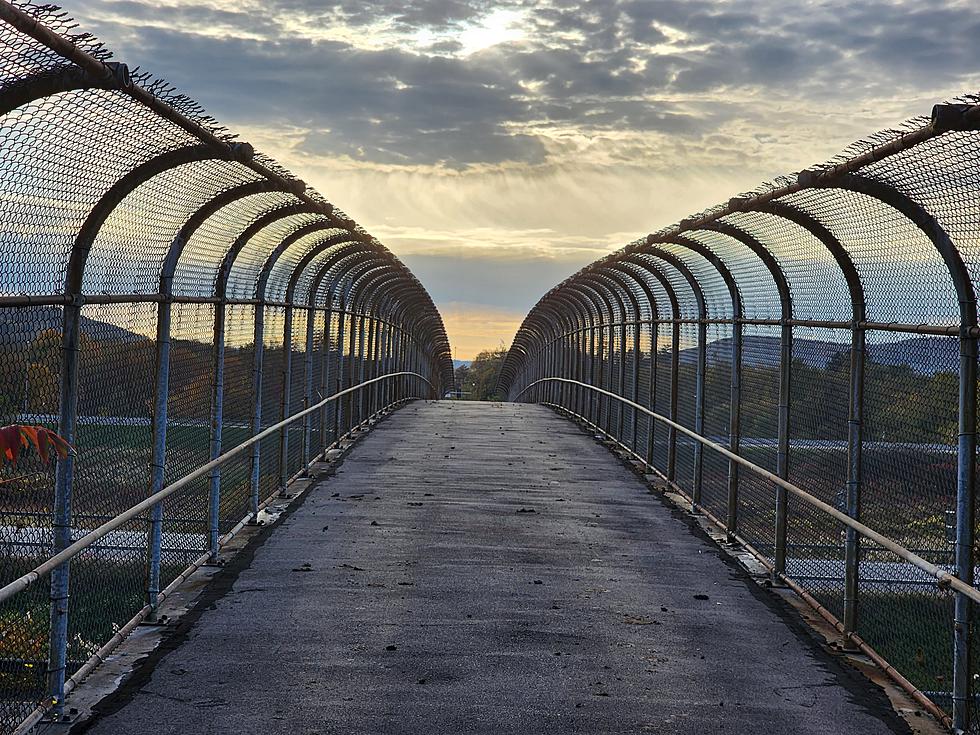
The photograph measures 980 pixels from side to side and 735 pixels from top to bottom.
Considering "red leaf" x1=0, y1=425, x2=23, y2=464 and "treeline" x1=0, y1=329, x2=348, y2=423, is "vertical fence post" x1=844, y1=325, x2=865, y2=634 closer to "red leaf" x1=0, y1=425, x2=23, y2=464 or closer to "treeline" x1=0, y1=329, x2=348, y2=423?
"treeline" x1=0, y1=329, x2=348, y2=423

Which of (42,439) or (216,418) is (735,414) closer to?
(216,418)

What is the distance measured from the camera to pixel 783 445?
23.7ft

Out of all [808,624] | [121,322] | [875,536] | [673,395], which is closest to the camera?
[875,536]

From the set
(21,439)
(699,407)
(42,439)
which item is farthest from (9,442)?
(699,407)

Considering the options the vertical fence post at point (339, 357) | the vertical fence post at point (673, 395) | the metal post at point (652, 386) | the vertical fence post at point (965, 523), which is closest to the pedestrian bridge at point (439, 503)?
the vertical fence post at point (965, 523)

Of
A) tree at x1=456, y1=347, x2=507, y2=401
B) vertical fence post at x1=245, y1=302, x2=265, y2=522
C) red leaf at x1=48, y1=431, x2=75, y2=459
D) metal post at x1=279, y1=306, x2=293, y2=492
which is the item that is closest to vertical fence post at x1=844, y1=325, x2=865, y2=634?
red leaf at x1=48, y1=431, x2=75, y2=459

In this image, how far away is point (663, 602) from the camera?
6.73 m

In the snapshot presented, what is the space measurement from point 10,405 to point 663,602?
3751 mm

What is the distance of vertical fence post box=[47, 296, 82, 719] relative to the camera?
472cm

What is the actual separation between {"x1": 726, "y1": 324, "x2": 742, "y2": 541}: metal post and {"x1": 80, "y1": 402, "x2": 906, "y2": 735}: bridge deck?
37cm

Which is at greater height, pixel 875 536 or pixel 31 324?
pixel 31 324

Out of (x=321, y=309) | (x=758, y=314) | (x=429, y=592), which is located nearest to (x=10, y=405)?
(x=429, y=592)

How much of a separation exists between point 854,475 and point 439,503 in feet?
14.8

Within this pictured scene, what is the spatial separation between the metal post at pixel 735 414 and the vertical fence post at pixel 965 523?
12.4 ft
